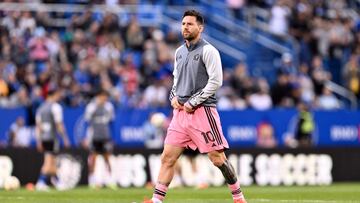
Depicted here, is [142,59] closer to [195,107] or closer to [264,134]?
[264,134]

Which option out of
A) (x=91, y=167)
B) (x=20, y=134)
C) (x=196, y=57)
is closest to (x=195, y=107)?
(x=196, y=57)

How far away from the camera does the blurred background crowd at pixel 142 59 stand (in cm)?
2816

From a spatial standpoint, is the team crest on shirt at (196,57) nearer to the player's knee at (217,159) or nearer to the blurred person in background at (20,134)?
the player's knee at (217,159)

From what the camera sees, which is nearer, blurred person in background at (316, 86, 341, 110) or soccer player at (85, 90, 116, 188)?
soccer player at (85, 90, 116, 188)

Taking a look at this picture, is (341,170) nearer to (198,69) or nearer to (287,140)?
(287,140)

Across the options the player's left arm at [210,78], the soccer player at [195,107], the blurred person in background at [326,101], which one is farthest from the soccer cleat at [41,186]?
the blurred person in background at [326,101]

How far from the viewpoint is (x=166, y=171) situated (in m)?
13.4

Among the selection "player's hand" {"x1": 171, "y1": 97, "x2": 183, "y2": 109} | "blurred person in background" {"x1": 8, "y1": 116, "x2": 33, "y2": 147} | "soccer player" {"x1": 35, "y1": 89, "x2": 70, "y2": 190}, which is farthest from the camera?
"blurred person in background" {"x1": 8, "y1": 116, "x2": 33, "y2": 147}

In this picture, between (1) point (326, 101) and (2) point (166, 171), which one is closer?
(2) point (166, 171)

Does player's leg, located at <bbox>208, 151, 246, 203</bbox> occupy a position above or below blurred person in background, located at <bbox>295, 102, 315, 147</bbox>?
below

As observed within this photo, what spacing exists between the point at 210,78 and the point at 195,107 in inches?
16.7

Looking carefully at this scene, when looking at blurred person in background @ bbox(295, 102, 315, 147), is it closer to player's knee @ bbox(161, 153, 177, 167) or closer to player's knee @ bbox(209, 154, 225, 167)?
player's knee @ bbox(209, 154, 225, 167)

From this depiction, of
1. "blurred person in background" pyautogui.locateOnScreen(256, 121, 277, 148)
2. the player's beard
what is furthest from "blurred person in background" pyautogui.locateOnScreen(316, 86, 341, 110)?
the player's beard

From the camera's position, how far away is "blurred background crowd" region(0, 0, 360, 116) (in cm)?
2816
